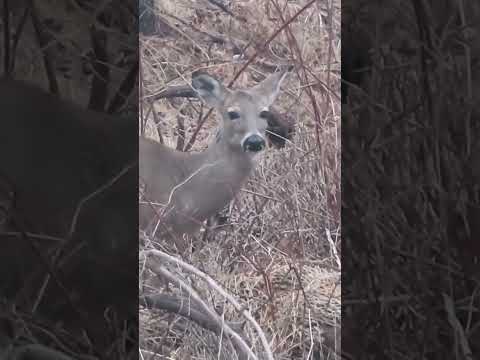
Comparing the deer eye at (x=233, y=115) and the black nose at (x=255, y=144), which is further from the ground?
the deer eye at (x=233, y=115)

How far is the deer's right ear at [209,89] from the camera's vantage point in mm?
2525

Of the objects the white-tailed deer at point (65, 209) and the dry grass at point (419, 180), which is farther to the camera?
the dry grass at point (419, 180)

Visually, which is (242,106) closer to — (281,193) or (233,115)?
(233,115)

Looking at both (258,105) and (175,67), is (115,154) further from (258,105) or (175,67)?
(258,105)

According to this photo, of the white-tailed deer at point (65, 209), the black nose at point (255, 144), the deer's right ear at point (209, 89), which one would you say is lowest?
the white-tailed deer at point (65, 209)

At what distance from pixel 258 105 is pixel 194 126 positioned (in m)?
0.24

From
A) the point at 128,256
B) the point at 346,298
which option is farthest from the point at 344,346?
the point at 128,256

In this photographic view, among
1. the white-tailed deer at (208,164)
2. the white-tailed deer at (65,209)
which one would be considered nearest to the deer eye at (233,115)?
the white-tailed deer at (208,164)

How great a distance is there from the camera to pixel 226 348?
8.38 feet

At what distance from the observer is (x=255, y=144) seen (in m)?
2.60

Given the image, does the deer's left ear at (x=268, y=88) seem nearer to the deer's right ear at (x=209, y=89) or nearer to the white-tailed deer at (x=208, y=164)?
the white-tailed deer at (x=208, y=164)

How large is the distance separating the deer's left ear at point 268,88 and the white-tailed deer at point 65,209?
0.48 m

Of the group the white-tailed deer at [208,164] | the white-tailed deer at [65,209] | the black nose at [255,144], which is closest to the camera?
the white-tailed deer at [65,209]

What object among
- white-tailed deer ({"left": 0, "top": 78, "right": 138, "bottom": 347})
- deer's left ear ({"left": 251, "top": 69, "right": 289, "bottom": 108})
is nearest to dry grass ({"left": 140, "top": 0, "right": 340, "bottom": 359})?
deer's left ear ({"left": 251, "top": 69, "right": 289, "bottom": 108})
